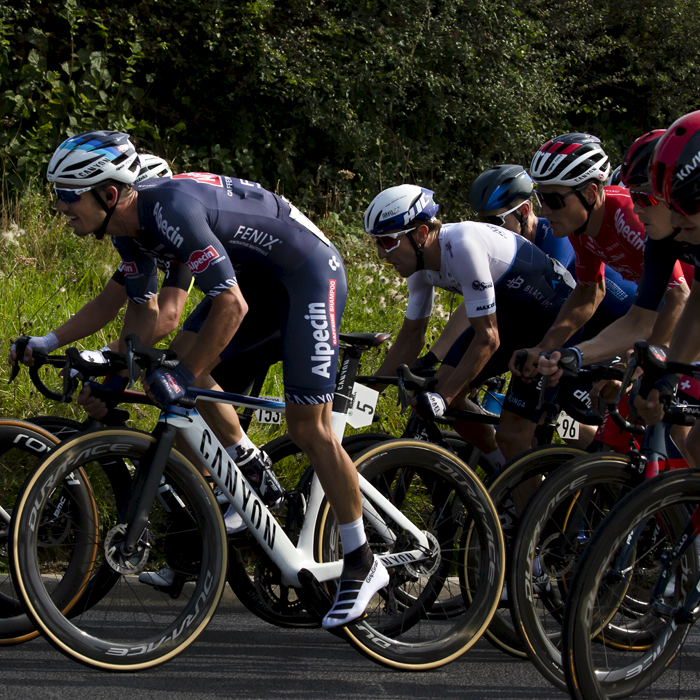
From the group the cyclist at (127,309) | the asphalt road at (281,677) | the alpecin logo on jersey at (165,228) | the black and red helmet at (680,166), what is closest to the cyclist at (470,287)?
the cyclist at (127,309)

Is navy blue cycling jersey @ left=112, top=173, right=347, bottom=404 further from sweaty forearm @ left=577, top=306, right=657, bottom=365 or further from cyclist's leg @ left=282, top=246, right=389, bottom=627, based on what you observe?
sweaty forearm @ left=577, top=306, right=657, bottom=365

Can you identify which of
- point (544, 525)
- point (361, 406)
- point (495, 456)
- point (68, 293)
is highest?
point (544, 525)

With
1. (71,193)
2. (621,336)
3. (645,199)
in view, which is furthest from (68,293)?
(645,199)

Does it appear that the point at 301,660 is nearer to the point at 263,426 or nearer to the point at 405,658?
the point at 405,658

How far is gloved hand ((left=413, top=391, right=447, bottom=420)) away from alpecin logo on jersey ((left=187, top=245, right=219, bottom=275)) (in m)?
1.19

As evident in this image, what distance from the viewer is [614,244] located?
4.29 m

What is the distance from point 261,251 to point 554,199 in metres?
1.54

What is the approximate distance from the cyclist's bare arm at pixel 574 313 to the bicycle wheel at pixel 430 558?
2.37ft

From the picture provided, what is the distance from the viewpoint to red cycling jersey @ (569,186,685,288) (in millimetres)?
4242

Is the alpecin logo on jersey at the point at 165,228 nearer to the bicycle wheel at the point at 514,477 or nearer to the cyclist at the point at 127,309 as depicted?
the cyclist at the point at 127,309

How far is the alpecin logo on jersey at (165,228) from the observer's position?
3.31 meters

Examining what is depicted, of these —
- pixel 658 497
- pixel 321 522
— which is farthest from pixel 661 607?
pixel 321 522

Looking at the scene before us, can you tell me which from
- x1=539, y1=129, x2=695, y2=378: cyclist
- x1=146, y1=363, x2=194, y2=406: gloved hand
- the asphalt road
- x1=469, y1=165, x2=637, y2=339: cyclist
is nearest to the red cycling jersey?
x1=539, y1=129, x2=695, y2=378: cyclist

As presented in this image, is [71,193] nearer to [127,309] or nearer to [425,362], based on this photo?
[127,309]
